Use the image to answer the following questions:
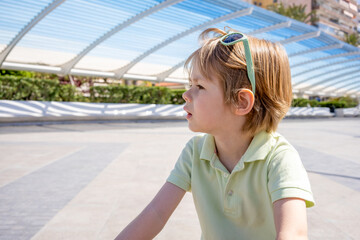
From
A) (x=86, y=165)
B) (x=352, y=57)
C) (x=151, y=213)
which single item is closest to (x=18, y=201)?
(x=86, y=165)

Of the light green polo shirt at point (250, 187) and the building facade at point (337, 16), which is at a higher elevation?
the light green polo shirt at point (250, 187)

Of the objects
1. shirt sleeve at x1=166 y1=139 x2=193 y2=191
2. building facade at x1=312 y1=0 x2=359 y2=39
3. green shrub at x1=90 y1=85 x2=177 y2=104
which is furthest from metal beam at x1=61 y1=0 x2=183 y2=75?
building facade at x1=312 y1=0 x2=359 y2=39

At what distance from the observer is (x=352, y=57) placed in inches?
1055

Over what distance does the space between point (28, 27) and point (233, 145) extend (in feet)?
47.7

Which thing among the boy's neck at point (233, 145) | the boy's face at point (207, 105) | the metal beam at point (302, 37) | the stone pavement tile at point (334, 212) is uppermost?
the boy's face at point (207, 105)

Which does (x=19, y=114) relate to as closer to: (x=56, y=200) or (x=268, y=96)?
(x=56, y=200)

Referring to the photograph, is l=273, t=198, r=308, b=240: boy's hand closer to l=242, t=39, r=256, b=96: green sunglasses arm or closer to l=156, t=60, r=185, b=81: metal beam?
l=242, t=39, r=256, b=96: green sunglasses arm

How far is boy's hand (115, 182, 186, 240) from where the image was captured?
1.21 meters

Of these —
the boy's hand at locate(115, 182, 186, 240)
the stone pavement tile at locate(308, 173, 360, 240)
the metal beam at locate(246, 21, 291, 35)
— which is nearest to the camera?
the boy's hand at locate(115, 182, 186, 240)

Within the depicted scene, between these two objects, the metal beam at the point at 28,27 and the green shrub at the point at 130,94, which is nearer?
the metal beam at the point at 28,27

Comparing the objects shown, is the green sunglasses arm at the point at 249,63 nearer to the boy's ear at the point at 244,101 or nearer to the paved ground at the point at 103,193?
the boy's ear at the point at 244,101

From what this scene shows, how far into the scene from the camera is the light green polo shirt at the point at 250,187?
1.03 m

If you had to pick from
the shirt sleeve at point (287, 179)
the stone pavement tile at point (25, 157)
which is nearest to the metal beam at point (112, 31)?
the stone pavement tile at point (25, 157)

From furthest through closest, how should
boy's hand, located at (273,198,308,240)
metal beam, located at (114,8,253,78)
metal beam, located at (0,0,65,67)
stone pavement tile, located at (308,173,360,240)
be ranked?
1. metal beam, located at (114,8,253,78)
2. metal beam, located at (0,0,65,67)
3. stone pavement tile, located at (308,173,360,240)
4. boy's hand, located at (273,198,308,240)
